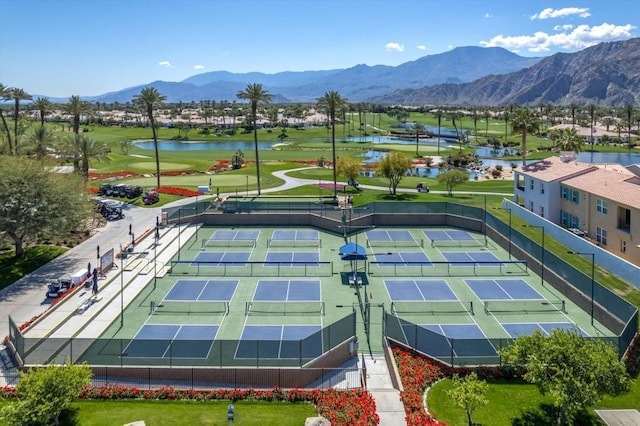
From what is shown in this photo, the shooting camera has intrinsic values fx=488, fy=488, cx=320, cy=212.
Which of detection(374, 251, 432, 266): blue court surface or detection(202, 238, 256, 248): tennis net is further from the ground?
detection(202, 238, 256, 248): tennis net

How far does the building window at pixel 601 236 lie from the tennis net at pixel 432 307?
1700 cm

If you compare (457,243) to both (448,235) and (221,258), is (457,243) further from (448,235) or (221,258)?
(221,258)

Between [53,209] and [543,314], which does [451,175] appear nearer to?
[543,314]

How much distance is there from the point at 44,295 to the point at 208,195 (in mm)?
35272

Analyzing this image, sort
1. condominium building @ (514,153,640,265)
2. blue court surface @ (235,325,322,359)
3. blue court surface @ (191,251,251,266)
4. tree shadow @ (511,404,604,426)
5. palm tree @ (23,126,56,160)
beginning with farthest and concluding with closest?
palm tree @ (23,126,56,160)
blue court surface @ (191,251,251,266)
condominium building @ (514,153,640,265)
blue court surface @ (235,325,322,359)
tree shadow @ (511,404,604,426)

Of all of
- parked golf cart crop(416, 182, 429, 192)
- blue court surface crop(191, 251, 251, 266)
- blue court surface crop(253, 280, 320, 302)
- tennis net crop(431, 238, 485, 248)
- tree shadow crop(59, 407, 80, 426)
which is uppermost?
parked golf cart crop(416, 182, 429, 192)

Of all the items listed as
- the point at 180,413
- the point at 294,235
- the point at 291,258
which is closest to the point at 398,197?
the point at 294,235

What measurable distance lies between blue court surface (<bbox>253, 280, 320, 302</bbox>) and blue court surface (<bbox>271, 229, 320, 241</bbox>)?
41.4 feet

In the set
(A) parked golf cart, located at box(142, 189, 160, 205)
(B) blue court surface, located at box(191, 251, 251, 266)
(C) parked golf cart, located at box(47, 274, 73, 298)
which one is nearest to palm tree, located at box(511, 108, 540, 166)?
(B) blue court surface, located at box(191, 251, 251, 266)

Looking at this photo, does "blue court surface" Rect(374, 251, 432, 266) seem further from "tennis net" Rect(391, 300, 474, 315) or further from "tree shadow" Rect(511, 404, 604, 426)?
Result: "tree shadow" Rect(511, 404, 604, 426)

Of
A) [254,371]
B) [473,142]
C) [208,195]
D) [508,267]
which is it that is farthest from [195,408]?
[473,142]

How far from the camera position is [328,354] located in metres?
24.8

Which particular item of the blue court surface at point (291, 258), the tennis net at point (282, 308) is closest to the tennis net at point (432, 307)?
the tennis net at point (282, 308)

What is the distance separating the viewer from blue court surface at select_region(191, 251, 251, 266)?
4250 cm
